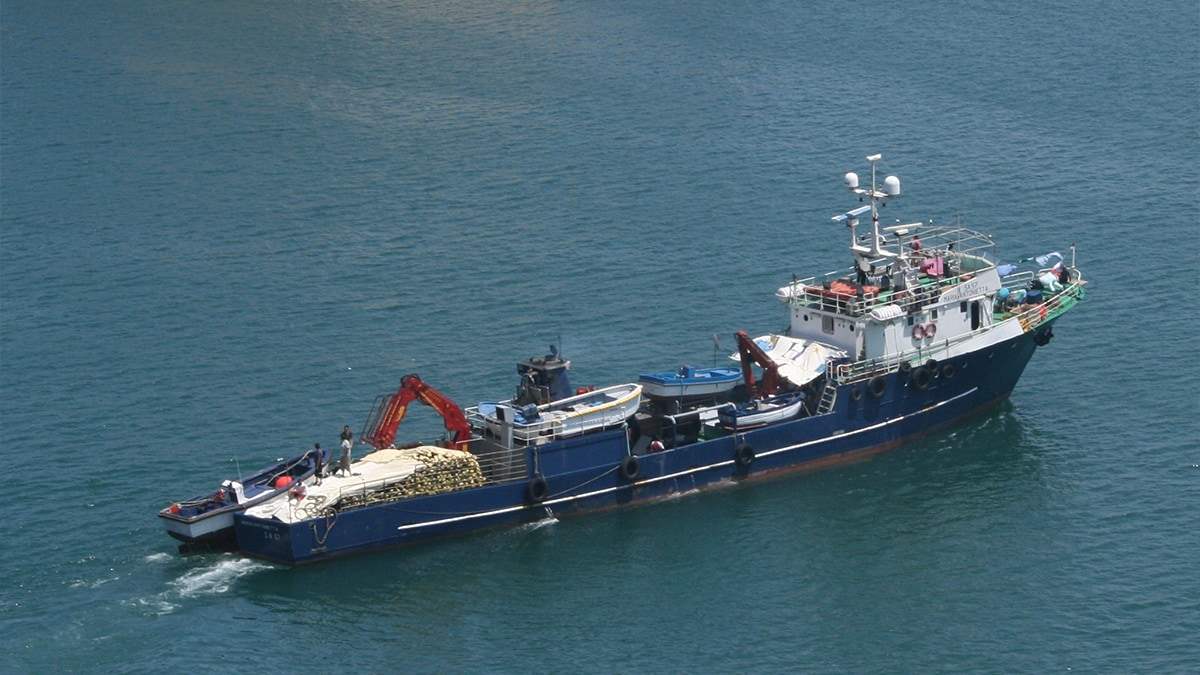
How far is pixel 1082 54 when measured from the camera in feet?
379

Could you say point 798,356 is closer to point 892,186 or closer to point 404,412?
point 892,186

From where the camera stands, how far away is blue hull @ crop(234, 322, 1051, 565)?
64.5 metres

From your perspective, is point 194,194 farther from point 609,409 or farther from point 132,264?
point 609,409

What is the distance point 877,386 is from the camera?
72188mm

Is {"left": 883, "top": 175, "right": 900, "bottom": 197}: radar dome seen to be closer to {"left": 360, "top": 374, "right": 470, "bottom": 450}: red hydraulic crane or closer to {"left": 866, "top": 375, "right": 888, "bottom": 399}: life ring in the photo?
{"left": 866, "top": 375, "right": 888, "bottom": 399}: life ring

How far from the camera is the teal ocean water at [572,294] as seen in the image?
61.1 meters

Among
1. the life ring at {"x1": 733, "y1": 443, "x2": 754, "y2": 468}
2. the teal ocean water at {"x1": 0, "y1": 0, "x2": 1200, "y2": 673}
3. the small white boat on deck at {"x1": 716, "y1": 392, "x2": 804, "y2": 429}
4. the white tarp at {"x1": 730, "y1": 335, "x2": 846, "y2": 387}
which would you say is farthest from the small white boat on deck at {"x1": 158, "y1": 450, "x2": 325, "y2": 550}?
the white tarp at {"x1": 730, "y1": 335, "x2": 846, "y2": 387}

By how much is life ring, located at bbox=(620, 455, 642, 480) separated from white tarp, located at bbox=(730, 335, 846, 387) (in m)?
7.20

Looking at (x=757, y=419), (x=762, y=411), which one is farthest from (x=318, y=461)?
(x=762, y=411)

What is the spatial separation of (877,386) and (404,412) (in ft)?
59.4

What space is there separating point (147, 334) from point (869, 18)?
5793 cm

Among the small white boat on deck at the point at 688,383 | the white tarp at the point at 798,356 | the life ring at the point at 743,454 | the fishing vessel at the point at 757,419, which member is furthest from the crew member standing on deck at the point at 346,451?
the white tarp at the point at 798,356

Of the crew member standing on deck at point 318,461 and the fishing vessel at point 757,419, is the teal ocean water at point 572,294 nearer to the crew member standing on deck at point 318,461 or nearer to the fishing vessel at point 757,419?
the fishing vessel at point 757,419

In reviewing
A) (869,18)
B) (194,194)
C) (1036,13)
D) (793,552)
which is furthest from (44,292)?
(1036,13)
